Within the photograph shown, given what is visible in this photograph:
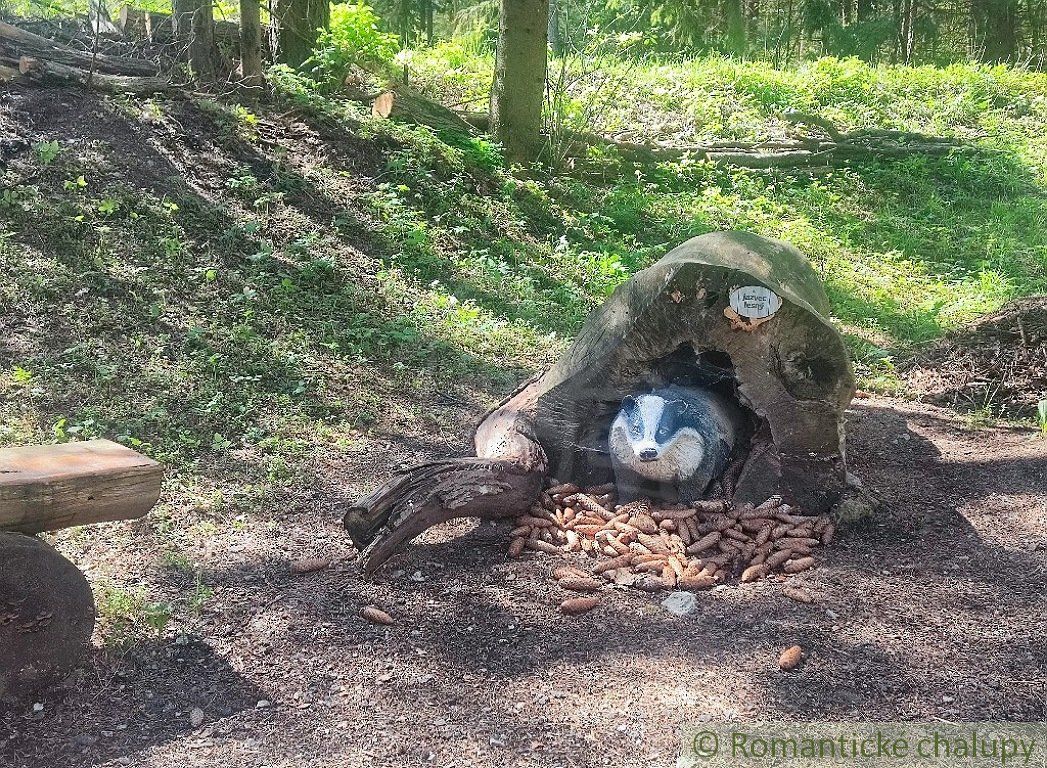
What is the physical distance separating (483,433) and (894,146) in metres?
8.78

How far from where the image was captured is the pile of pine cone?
4.19 meters

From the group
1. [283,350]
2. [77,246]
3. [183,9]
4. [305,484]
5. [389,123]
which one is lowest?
[305,484]

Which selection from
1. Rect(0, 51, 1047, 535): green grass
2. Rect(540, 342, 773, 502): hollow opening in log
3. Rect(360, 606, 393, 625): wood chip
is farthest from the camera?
Rect(0, 51, 1047, 535): green grass

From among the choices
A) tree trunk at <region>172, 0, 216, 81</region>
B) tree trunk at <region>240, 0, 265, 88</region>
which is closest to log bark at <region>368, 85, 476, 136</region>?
tree trunk at <region>240, 0, 265, 88</region>

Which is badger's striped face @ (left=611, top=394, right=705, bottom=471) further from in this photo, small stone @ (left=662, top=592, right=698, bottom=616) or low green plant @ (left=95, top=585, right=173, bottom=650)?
low green plant @ (left=95, top=585, right=173, bottom=650)

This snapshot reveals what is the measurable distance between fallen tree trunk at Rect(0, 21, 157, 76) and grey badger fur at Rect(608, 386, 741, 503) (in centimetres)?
597

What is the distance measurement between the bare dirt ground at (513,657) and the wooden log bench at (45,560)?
0.13 m

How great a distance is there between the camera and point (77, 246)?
6762 mm

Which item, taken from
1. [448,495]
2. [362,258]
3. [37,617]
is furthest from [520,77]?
[37,617]

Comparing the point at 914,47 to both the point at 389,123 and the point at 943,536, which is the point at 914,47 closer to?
the point at 389,123

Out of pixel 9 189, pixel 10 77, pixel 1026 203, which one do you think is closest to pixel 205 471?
pixel 9 189

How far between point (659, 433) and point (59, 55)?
653cm

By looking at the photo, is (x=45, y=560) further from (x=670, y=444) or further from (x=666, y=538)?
(x=670, y=444)

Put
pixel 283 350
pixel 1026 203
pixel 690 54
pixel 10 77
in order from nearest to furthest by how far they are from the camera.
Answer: pixel 283 350 → pixel 10 77 → pixel 1026 203 → pixel 690 54
